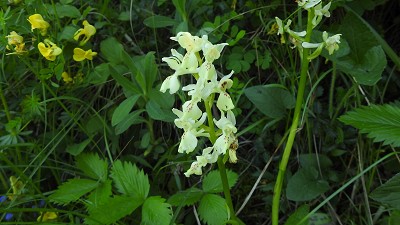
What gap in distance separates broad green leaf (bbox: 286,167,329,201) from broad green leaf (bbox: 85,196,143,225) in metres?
0.41

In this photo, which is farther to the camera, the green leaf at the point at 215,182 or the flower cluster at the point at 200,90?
the green leaf at the point at 215,182

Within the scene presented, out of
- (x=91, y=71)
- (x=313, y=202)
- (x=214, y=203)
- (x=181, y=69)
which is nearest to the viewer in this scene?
(x=181, y=69)

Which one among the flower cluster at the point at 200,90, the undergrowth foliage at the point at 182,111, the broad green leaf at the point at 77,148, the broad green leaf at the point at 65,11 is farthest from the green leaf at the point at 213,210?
the broad green leaf at the point at 65,11

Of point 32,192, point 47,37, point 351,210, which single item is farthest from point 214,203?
point 47,37

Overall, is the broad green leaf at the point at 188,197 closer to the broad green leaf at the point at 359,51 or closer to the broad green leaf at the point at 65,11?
the broad green leaf at the point at 359,51

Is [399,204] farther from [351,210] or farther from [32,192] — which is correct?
[32,192]

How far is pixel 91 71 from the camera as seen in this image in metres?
1.68

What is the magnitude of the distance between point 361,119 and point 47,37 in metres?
0.96

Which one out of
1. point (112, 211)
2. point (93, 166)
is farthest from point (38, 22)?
point (112, 211)

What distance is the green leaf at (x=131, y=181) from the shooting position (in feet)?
4.39

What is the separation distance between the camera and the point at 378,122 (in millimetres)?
1134

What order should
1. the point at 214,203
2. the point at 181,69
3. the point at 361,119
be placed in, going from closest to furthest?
the point at 181,69, the point at 361,119, the point at 214,203

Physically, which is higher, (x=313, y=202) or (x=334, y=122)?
(x=334, y=122)

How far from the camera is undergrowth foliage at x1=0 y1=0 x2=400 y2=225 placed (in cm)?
139
